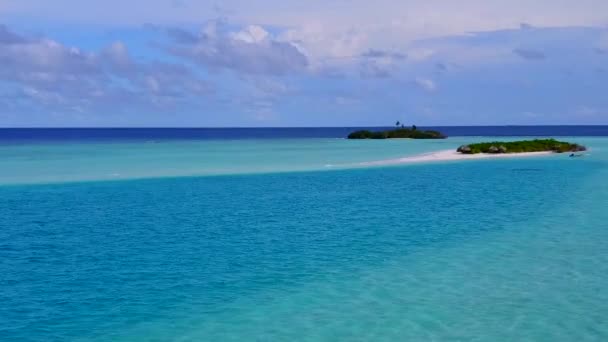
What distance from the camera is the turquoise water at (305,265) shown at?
1606 cm

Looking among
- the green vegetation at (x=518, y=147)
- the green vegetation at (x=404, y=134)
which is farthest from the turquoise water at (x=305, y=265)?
the green vegetation at (x=404, y=134)

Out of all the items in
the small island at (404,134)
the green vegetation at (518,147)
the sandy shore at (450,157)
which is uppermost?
the small island at (404,134)

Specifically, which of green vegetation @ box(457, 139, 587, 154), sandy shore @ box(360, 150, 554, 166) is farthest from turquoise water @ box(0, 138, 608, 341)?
green vegetation @ box(457, 139, 587, 154)

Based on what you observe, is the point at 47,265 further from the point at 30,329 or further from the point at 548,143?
the point at 548,143

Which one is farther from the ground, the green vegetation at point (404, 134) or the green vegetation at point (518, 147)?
the green vegetation at point (404, 134)

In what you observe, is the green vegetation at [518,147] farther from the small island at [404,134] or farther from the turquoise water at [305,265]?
the small island at [404,134]

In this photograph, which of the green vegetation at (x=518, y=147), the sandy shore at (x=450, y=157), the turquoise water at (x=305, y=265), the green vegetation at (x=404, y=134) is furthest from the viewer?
the green vegetation at (x=404, y=134)

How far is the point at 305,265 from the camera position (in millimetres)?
22328

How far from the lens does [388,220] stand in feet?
106

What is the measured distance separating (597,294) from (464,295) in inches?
157

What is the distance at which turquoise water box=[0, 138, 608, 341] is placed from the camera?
16.1 m

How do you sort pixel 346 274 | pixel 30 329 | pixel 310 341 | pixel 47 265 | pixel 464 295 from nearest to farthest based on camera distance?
pixel 310 341 < pixel 30 329 < pixel 464 295 < pixel 346 274 < pixel 47 265

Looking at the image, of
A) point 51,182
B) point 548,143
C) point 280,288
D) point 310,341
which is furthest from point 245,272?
point 548,143

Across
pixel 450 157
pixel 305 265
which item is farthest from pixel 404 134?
pixel 305 265
